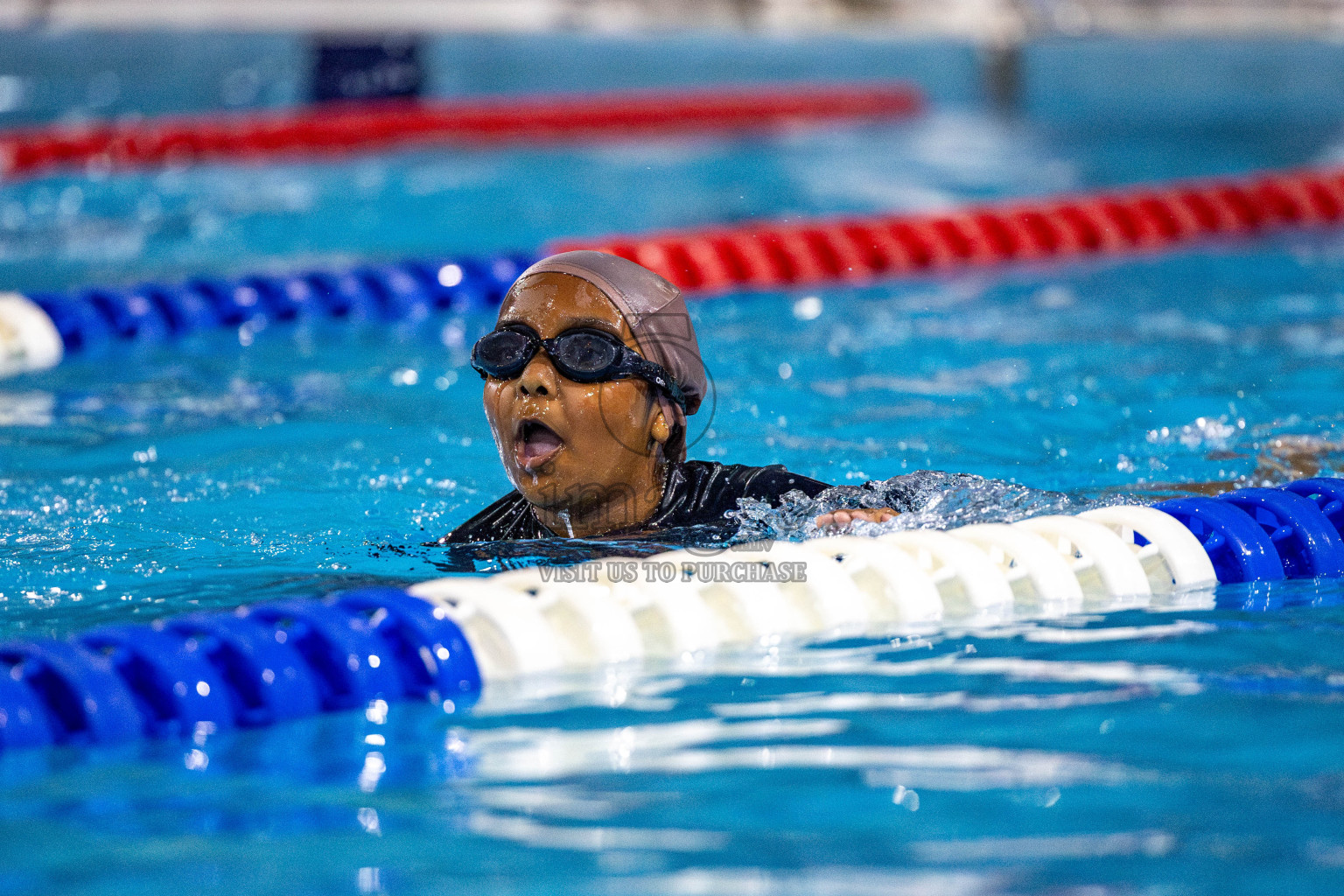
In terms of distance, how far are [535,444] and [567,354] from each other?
0.17 m

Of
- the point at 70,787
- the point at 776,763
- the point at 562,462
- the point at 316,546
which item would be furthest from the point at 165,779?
the point at 316,546

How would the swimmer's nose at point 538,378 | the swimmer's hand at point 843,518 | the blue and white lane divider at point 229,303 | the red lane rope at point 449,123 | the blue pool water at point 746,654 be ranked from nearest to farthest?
1. the blue pool water at point 746,654
2. the swimmer's nose at point 538,378
3. the swimmer's hand at point 843,518
4. the blue and white lane divider at point 229,303
5. the red lane rope at point 449,123

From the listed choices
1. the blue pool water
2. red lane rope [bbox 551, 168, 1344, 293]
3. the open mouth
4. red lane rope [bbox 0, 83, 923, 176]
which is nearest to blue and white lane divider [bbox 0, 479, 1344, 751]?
the blue pool water

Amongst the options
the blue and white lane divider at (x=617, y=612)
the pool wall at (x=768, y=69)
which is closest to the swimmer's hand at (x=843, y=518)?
the blue and white lane divider at (x=617, y=612)

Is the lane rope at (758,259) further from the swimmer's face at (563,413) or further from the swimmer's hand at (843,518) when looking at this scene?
the swimmer's hand at (843,518)

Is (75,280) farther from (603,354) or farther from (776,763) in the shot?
(776,763)

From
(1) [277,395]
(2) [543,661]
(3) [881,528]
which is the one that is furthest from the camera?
(1) [277,395]

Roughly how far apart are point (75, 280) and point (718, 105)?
205 inches

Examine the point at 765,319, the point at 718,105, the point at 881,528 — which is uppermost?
the point at 718,105

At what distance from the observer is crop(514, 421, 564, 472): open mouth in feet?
8.93

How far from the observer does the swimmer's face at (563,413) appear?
2.71 metres

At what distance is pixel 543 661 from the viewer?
232 centimetres

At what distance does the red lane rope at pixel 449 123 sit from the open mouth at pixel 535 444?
20.9ft

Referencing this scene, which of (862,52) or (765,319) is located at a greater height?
(862,52)
